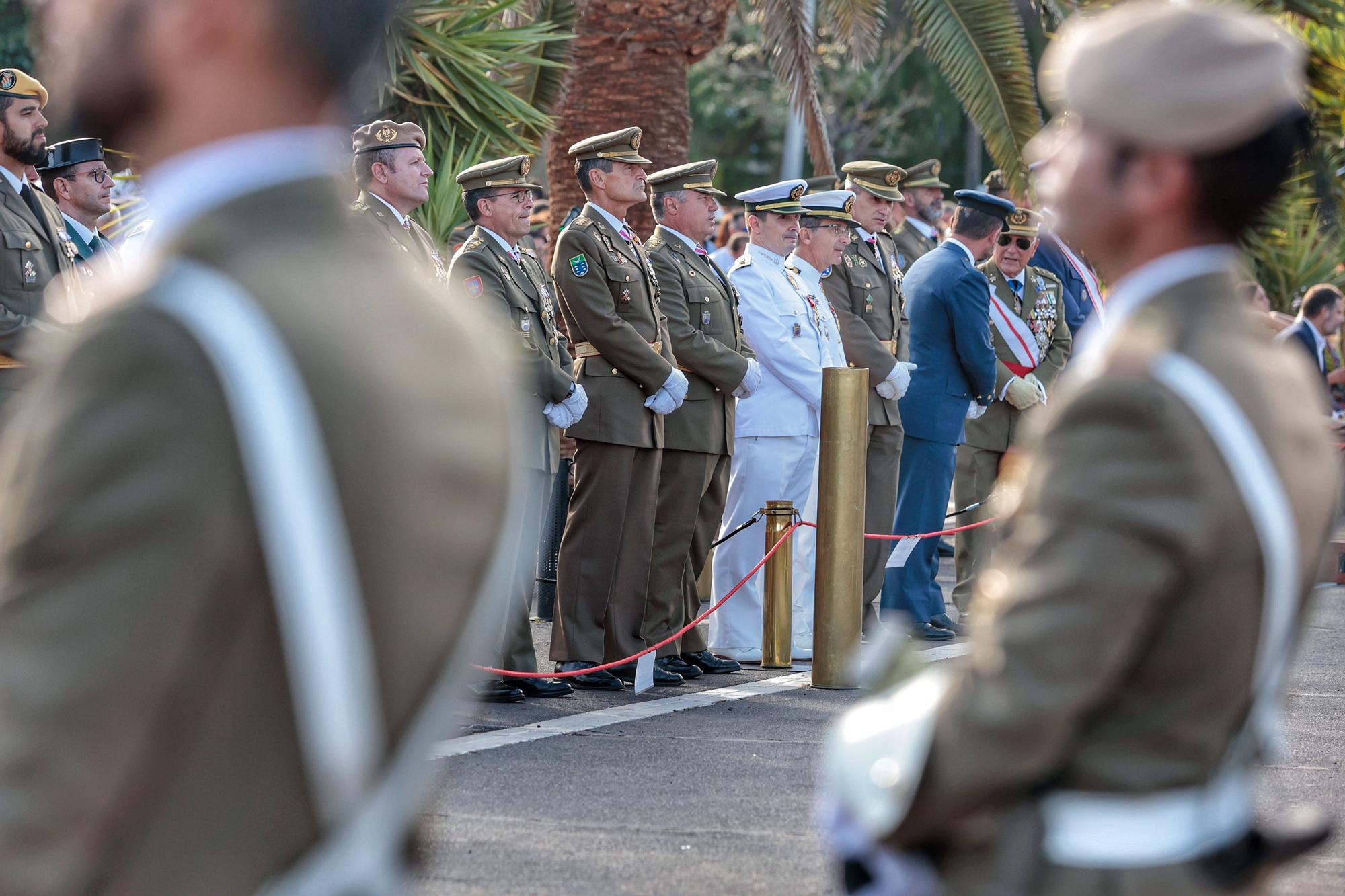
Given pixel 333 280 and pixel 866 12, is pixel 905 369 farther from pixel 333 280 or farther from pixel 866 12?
pixel 333 280

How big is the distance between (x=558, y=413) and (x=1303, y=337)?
841cm

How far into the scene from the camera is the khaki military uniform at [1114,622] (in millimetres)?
1735

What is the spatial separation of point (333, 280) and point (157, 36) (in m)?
0.24

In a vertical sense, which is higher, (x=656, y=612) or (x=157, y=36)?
(x=157, y=36)

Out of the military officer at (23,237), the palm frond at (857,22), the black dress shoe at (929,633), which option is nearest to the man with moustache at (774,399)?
the black dress shoe at (929,633)

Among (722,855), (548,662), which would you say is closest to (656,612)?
(548,662)

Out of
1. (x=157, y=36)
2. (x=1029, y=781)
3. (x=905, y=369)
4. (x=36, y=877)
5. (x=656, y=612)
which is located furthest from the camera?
(x=905, y=369)

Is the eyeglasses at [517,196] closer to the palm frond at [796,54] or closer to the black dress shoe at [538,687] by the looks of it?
the black dress shoe at [538,687]

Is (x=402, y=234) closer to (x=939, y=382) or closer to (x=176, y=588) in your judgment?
(x=939, y=382)

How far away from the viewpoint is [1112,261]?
78.2 inches

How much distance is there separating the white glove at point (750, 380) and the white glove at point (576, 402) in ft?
3.74

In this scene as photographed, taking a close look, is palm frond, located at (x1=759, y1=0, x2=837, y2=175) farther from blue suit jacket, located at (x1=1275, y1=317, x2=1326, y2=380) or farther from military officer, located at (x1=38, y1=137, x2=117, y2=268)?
military officer, located at (x1=38, y1=137, x2=117, y2=268)

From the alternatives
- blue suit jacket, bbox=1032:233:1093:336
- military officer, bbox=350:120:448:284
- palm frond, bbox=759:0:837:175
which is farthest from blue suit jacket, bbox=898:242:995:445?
palm frond, bbox=759:0:837:175

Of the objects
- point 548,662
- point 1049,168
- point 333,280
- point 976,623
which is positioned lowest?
point 548,662
